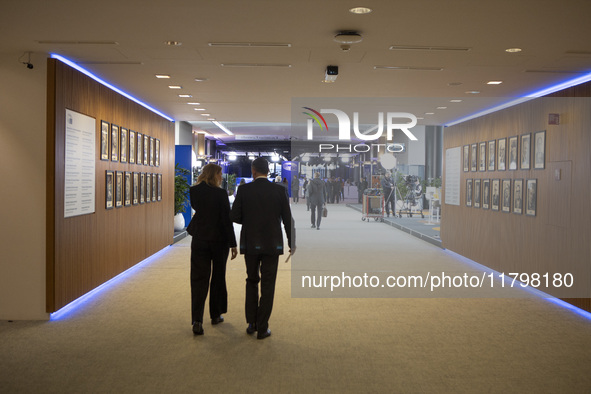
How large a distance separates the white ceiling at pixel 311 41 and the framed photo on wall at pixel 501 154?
96cm

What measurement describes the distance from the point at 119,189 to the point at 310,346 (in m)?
4.56

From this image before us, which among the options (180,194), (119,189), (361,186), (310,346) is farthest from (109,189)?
(361,186)

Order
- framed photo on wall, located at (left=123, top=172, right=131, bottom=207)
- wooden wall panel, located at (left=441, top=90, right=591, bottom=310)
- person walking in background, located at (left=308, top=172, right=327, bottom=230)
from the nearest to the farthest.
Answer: wooden wall panel, located at (left=441, top=90, right=591, bottom=310) < framed photo on wall, located at (left=123, top=172, right=131, bottom=207) < person walking in background, located at (left=308, top=172, right=327, bottom=230)

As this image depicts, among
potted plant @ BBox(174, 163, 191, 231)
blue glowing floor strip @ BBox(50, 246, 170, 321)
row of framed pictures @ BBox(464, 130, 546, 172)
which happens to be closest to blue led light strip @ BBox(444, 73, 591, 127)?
row of framed pictures @ BBox(464, 130, 546, 172)

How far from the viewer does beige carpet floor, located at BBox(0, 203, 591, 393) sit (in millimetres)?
4180

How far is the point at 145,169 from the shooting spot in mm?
9984

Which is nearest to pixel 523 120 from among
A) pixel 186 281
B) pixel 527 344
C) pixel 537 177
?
pixel 537 177

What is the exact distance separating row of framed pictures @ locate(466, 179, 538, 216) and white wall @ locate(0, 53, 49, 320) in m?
6.57

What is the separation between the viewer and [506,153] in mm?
8945

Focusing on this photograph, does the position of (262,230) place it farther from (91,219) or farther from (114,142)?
(114,142)

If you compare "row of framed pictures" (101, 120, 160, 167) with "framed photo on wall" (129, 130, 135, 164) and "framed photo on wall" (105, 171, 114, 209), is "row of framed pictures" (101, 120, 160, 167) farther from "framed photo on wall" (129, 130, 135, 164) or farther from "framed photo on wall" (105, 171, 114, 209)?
"framed photo on wall" (105, 171, 114, 209)

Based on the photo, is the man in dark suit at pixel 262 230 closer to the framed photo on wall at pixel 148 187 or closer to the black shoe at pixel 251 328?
the black shoe at pixel 251 328

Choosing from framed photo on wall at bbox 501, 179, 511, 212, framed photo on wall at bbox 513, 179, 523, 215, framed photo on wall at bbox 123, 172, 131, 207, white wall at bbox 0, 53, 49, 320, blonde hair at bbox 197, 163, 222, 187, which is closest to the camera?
blonde hair at bbox 197, 163, 222, 187

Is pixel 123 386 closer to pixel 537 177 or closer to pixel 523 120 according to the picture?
pixel 537 177
